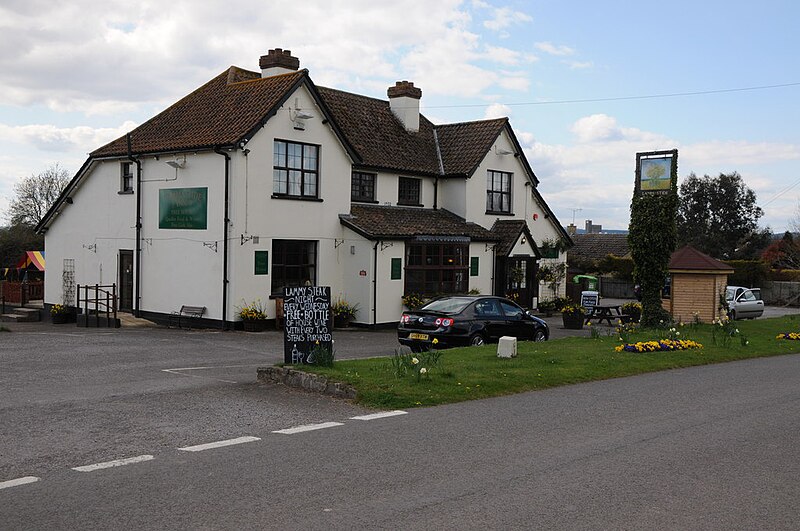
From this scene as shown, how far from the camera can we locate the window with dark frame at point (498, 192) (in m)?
34.5

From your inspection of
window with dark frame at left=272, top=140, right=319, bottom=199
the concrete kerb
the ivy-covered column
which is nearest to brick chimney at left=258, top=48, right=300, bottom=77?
window with dark frame at left=272, top=140, right=319, bottom=199

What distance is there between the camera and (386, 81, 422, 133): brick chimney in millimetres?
34562

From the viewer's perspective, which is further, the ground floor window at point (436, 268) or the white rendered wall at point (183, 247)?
the ground floor window at point (436, 268)

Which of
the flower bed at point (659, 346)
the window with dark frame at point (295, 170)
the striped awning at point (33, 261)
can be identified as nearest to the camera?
the flower bed at point (659, 346)

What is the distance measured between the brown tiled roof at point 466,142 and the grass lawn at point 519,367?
1347cm

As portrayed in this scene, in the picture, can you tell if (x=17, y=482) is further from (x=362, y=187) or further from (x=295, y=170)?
(x=362, y=187)

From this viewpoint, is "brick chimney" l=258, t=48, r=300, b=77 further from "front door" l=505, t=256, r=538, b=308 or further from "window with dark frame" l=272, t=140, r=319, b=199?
"front door" l=505, t=256, r=538, b=308

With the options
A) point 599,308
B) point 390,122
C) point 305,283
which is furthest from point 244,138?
point 599,308

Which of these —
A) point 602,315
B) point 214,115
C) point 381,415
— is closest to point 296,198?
point 214,115

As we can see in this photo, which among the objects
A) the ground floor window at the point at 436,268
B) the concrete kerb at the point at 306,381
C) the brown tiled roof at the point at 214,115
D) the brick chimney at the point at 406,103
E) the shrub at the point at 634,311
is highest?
the brick chimney at the point at 406,103

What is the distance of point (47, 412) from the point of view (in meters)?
10.9

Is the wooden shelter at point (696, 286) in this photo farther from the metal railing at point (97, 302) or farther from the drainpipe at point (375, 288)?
the metal railing at point (97, 302)

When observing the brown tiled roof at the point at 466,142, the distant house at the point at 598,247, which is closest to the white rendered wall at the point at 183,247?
the brown tiled roof at the point at 466,142

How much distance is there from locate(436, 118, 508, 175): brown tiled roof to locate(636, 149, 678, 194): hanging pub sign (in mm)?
9882
